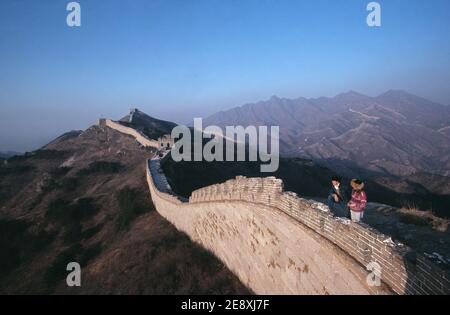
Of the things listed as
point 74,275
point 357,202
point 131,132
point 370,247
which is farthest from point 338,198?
point 131,132

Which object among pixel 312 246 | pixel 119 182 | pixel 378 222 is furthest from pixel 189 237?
pixel 119 182

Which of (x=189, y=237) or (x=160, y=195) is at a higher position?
(x=160, y=195)

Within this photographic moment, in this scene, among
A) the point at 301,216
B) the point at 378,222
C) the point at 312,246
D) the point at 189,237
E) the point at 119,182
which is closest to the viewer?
the point at 312,246

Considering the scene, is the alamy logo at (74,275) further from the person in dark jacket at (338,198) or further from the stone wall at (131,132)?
the stone wall at (131,132)

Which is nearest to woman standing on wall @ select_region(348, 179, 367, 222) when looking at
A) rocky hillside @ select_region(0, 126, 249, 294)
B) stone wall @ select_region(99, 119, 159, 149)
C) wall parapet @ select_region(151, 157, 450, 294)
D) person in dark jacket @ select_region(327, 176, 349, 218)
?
wall parapet @ select_region(151, 157, 450, 294)

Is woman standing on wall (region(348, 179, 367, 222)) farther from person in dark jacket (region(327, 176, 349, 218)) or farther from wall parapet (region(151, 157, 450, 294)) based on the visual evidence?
person in dark jacket (region(327, 176, 349, 218))

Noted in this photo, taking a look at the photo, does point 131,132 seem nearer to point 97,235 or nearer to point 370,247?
point 97,235
